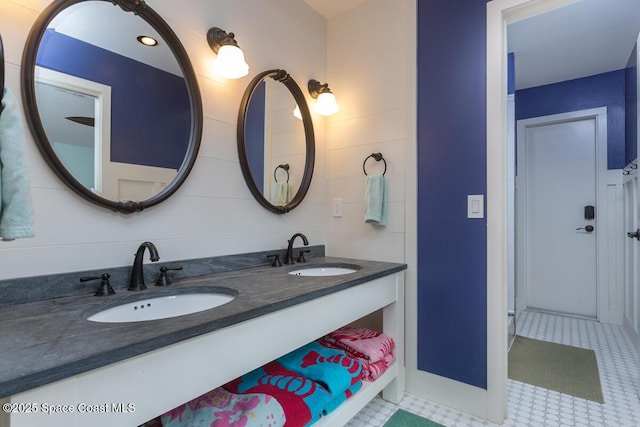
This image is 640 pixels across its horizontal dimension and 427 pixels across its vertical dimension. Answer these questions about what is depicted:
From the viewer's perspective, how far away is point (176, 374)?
846 millimetres

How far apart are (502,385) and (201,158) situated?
181 centimetres

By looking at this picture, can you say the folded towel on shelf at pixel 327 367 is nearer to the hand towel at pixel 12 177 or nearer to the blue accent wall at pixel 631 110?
the hand towel at pixel 12 177

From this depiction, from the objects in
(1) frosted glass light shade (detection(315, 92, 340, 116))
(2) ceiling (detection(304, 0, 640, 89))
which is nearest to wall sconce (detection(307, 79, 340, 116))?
(1) frosted glass light shade (detection(315, 92, 340, 116))

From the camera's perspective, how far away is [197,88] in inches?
59.6

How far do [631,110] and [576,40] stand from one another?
2.36 feet

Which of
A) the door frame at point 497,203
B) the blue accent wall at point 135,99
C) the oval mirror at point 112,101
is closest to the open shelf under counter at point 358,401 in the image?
the door frame at point 497,203

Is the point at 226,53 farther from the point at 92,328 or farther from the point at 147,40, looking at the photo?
the point at 92,328

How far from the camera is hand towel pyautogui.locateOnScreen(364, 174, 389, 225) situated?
1.96 metres

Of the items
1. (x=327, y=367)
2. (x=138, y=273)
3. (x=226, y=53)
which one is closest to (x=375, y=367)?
(x=327, y=367)

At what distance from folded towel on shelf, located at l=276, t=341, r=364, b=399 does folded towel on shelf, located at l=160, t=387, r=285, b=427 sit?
0.26m

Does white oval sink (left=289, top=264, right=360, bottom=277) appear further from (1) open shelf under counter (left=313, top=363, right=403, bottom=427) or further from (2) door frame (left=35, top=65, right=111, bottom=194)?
(2) door frame (left=35, top=65, right=111, bottom=194)

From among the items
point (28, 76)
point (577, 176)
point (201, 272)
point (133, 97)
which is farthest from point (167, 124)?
point (577, 176)

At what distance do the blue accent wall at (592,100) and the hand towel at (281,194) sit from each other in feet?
9.79

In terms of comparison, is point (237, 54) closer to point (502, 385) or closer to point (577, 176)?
point (502, 385)
